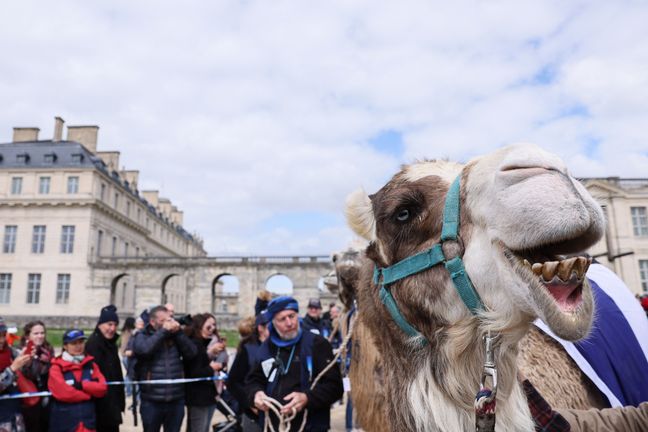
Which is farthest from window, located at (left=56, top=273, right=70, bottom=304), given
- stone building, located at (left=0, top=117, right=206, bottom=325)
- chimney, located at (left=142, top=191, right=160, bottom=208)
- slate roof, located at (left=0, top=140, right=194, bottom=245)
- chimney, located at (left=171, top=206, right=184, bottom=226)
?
chimney, located at (left=171, top=206, right=184, bottom=226)

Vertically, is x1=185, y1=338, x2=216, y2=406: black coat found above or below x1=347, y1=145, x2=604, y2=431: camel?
below

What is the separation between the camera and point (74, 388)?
17.6 ft

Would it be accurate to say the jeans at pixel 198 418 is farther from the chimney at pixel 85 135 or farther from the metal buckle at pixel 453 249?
the chimney at pixel 85 135

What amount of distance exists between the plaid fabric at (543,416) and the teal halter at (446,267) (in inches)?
18.2

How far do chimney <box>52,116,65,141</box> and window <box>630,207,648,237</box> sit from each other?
56.5 meters

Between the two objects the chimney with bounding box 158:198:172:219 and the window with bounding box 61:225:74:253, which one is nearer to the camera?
the window with bounding box 61:225:74:253

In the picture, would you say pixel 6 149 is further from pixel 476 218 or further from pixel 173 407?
pixel 476 218

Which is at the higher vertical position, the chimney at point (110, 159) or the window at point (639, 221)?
the chimney at point (110, 159)

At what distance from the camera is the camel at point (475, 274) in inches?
55.7

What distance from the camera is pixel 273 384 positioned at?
4.25 metres

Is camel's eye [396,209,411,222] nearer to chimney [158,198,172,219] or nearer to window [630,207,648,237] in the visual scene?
window [630,207,648,237]

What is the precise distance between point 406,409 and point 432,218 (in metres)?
0.83

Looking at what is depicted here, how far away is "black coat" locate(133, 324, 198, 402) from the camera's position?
5891 mm

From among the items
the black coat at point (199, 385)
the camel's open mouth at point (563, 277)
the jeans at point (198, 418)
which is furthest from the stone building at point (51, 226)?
the camel's open mouth at point (563, 277)
